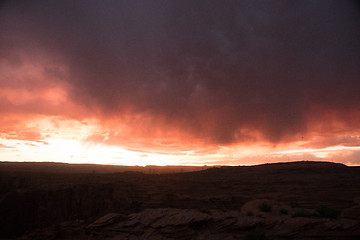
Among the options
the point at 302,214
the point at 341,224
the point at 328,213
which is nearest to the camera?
the point at 341,224

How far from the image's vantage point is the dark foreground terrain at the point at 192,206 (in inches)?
633

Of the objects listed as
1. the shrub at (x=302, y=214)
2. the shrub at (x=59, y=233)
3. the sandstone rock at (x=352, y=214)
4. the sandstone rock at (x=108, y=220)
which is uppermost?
the sandstone rock at (x=352, y=214)

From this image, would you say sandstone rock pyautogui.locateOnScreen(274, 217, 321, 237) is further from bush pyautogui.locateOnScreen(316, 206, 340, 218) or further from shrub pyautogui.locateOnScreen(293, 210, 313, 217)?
bush pyautogui.locateOnScreen(316, 206, 340, 218)

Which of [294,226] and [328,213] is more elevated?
[328,213]

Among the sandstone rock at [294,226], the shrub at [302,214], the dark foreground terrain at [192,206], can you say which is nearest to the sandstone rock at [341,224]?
the dark foreground terrain at [192,206]

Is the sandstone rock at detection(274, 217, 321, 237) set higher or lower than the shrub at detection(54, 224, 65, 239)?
higher

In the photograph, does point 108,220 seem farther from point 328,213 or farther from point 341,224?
point 328,213

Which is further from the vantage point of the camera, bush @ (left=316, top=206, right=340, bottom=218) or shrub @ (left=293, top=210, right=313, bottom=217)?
shrub @ (left=293, top=210, right=313, bottom=217)

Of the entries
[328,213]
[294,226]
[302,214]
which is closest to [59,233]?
[294,226]

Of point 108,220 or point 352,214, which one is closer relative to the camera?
point 108,220

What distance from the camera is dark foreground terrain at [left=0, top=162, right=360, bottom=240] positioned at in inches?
633

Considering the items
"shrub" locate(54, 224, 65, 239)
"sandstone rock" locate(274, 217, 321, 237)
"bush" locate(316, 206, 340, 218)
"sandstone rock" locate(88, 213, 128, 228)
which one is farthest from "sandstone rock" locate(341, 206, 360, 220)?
"shrub" locate(54, 224, 65, 239)

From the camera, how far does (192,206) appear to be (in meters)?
28.3

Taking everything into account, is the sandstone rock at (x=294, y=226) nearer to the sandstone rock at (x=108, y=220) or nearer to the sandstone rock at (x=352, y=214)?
the sandstone rock at (x=352, y=214)
